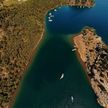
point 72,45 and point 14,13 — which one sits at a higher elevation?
point 14,13

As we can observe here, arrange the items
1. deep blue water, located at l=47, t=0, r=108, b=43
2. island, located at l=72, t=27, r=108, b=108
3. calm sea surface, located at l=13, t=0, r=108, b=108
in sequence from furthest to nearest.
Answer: deep blue water, located at l=47, t=0, r=108, b=43, island, located at l=72, t=27, r=108, b=108, calm sea surface, located at l=13, t=0, r=108, b=108

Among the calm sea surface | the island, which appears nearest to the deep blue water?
the calm sea surface

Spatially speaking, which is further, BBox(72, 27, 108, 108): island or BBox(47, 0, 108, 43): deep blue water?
BBox(47, 0, 108, 43): deep blue water

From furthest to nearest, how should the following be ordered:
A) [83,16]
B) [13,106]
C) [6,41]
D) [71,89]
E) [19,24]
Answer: [83,16], [19,24], [6,41], [71,89], [13,106]

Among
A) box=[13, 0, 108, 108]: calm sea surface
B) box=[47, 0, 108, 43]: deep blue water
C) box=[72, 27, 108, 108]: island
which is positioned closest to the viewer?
box=[13, 0, 108, 108]: calm sea surface

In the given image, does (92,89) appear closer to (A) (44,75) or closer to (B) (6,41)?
(A) (44,75)

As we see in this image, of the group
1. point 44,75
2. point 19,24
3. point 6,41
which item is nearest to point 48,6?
point 19,24

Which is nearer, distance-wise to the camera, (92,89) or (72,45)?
(92,89)

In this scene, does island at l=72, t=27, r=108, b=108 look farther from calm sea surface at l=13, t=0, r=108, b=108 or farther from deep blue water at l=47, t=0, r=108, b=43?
deep blue water at l=47, t=0, r=108, b=43
